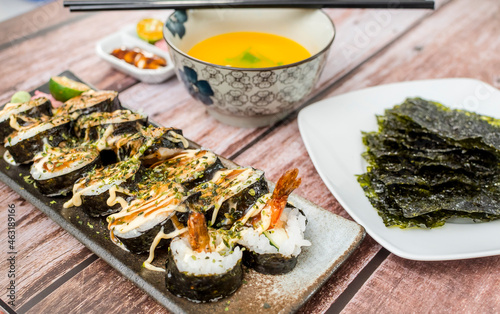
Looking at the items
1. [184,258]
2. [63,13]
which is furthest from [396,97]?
[63,13]

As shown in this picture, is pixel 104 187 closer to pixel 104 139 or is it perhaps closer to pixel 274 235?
pixel 104 139

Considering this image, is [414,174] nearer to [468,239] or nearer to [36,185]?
[468,239]

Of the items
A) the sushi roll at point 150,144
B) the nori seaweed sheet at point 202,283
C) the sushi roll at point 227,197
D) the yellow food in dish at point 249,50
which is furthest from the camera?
the yellow food in dish at point 249,50

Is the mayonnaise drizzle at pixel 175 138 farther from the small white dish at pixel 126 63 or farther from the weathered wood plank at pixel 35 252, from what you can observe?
the small white dish at pixel 126 63

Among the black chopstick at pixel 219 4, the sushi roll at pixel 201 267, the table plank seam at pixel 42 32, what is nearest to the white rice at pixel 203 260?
the sushi roll at pixel 201 267

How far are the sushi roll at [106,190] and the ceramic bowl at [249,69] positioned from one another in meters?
0.54

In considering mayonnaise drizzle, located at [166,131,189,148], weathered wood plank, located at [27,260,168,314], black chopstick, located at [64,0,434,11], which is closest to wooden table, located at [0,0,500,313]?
weathered wood plank, located at [27,260,168,314]

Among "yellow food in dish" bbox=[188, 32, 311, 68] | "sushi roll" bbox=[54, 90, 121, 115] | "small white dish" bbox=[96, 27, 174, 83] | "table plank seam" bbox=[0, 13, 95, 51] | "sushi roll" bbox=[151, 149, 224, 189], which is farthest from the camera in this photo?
"table plank seam" bbox=[0, 13, 95, 51]

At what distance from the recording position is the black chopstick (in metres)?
2.22

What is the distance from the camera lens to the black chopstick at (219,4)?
2.22 m

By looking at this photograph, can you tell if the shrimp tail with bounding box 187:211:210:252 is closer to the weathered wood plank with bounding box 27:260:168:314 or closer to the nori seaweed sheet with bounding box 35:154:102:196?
the weathered wood plank with bounding box 27:260:168:314

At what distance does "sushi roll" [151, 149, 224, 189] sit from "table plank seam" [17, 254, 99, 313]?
395mm

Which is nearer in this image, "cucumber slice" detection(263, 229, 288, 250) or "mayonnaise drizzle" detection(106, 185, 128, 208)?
"cucumber slice" detection(263, 229, 288, 250)

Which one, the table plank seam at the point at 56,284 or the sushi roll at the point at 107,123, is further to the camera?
the sushi roll at the point at 107,123
